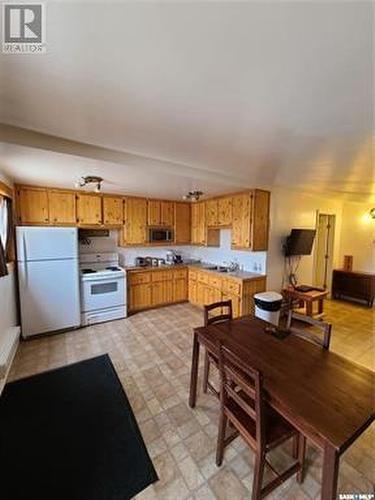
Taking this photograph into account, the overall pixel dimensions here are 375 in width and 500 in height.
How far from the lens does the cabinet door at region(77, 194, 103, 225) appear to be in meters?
4.19

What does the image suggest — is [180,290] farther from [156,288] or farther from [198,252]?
[198,252]

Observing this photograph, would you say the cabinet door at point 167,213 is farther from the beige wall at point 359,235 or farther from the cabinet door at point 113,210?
the beige wall at point 359,235

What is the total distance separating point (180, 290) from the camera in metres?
5.28

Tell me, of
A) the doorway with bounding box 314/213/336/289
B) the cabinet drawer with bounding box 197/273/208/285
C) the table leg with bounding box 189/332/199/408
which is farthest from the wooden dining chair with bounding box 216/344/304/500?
the doorway with bounding box 314/213/336/289

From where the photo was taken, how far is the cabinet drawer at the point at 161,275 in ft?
16.1

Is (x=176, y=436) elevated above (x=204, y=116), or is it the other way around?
(x=204, y=116)

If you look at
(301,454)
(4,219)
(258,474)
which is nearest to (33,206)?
(4,219)

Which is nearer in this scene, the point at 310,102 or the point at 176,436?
the point at 310,102

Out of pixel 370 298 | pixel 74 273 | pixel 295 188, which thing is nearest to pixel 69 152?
pixel 74 273

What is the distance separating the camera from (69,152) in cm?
217

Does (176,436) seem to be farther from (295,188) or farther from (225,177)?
(295,188)

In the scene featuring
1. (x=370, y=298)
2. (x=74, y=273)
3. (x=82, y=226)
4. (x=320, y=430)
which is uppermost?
(x=82, y=226)

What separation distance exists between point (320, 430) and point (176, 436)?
129 cm

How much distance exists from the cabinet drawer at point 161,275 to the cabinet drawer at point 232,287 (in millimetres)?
1364
